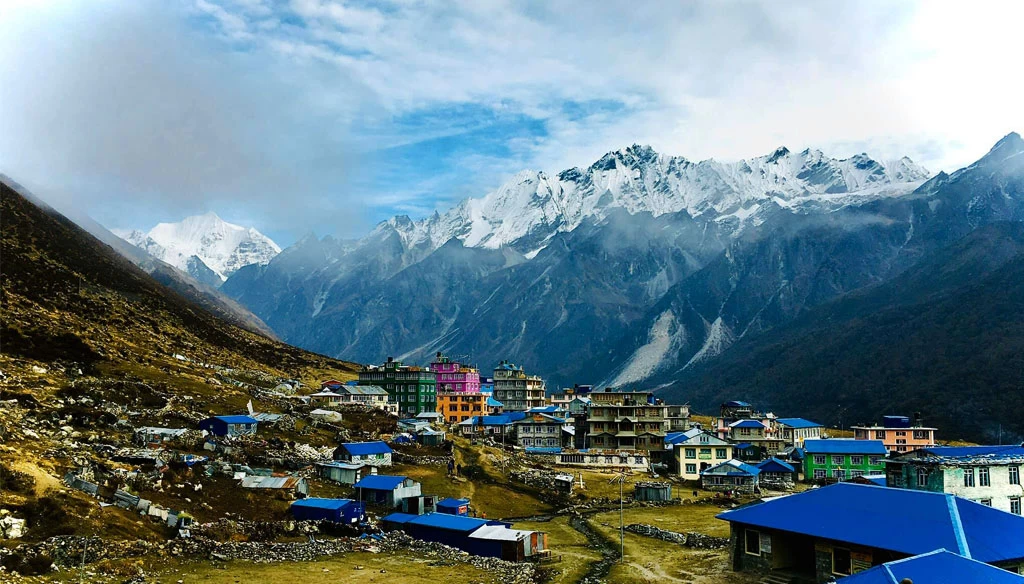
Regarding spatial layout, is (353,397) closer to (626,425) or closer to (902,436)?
(626,425)

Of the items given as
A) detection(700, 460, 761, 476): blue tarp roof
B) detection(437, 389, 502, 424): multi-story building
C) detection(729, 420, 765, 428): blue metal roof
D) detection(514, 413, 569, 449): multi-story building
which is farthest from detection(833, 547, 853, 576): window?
detection(437, 389, 502, 424): multi-story building

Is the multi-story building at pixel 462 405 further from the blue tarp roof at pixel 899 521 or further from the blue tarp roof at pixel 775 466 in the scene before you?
the blue tarp roof at pixel 899 521

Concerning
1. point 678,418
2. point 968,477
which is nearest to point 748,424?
point 678,418

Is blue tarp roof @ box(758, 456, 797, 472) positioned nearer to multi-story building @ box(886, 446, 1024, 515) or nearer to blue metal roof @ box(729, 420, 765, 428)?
blue metal roof @ box(729, 420, 765, 428)

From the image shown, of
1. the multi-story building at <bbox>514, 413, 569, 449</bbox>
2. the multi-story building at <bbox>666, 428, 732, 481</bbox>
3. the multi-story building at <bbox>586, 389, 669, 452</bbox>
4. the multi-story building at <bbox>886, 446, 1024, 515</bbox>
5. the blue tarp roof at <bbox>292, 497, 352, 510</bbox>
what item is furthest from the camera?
the multi-story building at <bbox>586, 389, 669, 452</bbox>

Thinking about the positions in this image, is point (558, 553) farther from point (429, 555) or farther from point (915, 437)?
point (915, 437)
